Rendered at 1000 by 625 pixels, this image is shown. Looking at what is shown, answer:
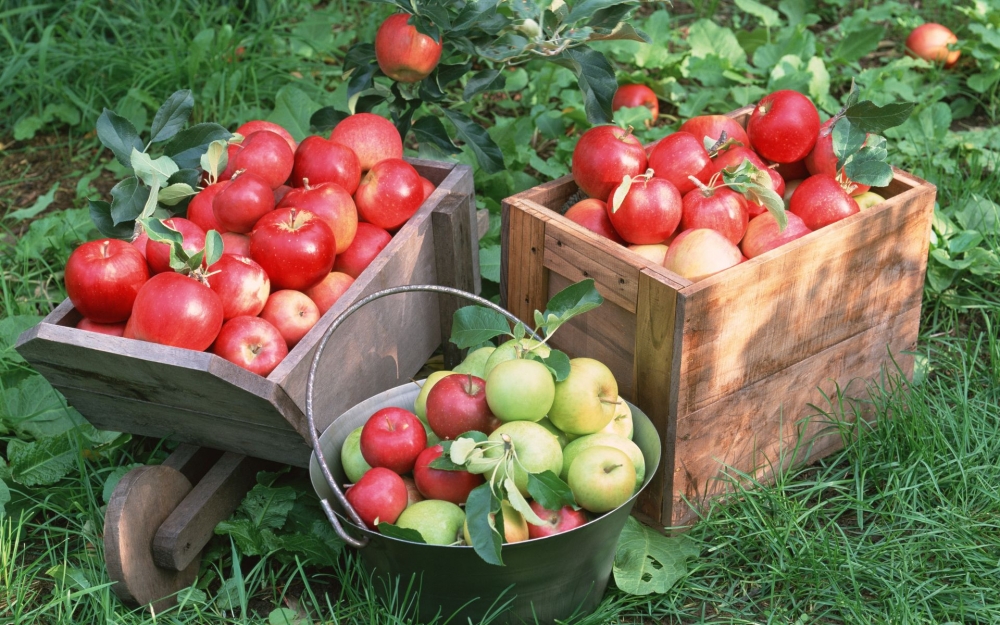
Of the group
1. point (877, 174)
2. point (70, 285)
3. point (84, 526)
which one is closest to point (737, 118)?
point (877, 174)

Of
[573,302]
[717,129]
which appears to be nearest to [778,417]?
[573,302]

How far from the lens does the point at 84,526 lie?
224cm

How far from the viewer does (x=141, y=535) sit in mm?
2002

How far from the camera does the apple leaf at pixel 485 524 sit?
164 centimetres

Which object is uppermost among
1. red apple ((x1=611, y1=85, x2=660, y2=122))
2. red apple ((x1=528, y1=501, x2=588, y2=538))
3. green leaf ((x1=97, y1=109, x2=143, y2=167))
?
green leaf ((x1=97, y1=109, x2=143, y2=167))

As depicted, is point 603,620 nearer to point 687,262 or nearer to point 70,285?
point 687,262

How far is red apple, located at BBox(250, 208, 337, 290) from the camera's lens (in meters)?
2.10

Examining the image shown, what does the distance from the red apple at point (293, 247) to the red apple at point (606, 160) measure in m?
0.61

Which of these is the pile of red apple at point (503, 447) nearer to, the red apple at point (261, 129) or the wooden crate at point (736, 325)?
the wooden crate at point (736, 325)

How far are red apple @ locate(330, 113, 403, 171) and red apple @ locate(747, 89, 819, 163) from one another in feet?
3.07

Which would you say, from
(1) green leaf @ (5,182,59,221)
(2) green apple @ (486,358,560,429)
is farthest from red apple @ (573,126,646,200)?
(1) green leaf @ (5,182,59,221)

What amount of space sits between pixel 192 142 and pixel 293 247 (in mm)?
504

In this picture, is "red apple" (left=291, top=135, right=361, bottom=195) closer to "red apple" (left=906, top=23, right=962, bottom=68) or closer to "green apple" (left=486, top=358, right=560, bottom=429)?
"green apple" (left=486, top=358, right=560, bottom=429)

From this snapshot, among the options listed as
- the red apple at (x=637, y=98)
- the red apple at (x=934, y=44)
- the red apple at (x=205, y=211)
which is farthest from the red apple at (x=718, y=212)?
the red apple at (x=934, y=44)
